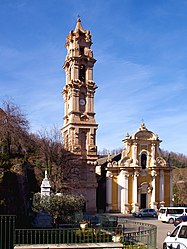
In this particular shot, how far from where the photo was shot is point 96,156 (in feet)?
168

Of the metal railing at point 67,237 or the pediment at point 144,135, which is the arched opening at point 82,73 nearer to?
the pediment at point 144,135

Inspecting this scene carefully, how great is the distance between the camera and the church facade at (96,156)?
167 ft

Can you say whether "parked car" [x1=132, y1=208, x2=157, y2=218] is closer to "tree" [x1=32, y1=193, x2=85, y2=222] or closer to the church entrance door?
the church entrance door

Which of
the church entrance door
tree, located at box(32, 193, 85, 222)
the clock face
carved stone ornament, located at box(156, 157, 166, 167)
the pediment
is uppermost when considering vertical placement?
the clock face

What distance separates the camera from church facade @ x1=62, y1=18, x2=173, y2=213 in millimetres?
51031

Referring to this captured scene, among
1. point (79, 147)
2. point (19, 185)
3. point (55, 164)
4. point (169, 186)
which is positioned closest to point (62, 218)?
point (19, 185)

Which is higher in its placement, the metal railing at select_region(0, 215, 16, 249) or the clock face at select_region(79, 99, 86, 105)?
the clock face at select_region(79, 99, 86, 105)

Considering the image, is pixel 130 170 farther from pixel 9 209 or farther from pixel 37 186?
pixel 9 209

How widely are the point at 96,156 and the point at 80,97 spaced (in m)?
8.10

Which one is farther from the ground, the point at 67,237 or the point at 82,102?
the point at 82,102

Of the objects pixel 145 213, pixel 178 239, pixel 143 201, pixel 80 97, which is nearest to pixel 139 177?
pixel 143 201

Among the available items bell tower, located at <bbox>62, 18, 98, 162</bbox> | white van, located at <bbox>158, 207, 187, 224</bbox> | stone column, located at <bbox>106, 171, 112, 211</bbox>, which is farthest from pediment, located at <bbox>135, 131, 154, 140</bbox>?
white van, located at <bbox>158, 207, 187, 224</bbox>

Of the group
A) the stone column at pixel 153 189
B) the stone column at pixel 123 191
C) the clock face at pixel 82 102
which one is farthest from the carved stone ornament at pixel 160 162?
the clock face at pixel 82 102

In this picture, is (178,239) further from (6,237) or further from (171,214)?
(171,214)
